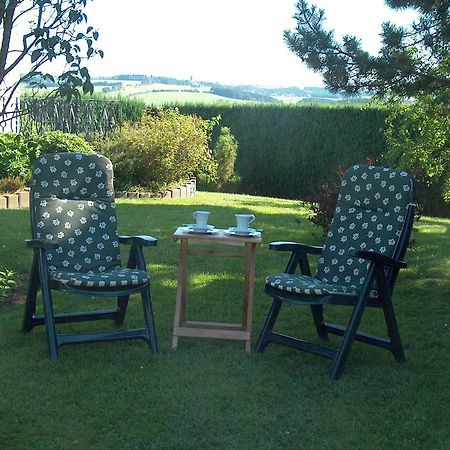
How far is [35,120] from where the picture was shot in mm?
15516

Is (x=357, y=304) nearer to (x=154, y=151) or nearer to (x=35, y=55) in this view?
(x=35, y=55)

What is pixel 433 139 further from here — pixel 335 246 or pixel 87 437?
pixel 87 437

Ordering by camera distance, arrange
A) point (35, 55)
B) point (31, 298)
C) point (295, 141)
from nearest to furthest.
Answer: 1. point (31, 298)
2. point (35, 55)
3. point (295, 141)

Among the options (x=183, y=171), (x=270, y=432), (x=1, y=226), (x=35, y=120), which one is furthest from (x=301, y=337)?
(x=35, y=120)

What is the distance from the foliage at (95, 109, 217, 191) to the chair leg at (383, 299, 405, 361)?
9.13 meters

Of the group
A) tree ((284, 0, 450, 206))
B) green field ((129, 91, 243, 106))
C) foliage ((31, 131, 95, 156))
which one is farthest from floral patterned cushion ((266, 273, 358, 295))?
green field ((129, 91, 243, 106))

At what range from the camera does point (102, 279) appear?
4.68 meters

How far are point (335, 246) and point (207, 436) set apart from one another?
6.74ft

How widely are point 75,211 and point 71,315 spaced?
29.1 inches

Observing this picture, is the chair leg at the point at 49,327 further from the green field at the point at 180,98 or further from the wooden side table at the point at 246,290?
the green field at the point at 180,98

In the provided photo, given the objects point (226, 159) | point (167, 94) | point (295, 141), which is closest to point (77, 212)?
point (226, 159)

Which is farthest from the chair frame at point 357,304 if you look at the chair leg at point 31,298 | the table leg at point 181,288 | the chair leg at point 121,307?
the chair leg at point 31,298

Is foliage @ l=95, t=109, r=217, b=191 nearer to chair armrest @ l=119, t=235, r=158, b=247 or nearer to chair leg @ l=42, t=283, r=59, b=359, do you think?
chair armrest @ l=119, t=235, r=158, b=247

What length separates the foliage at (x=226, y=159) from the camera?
1708 cm
